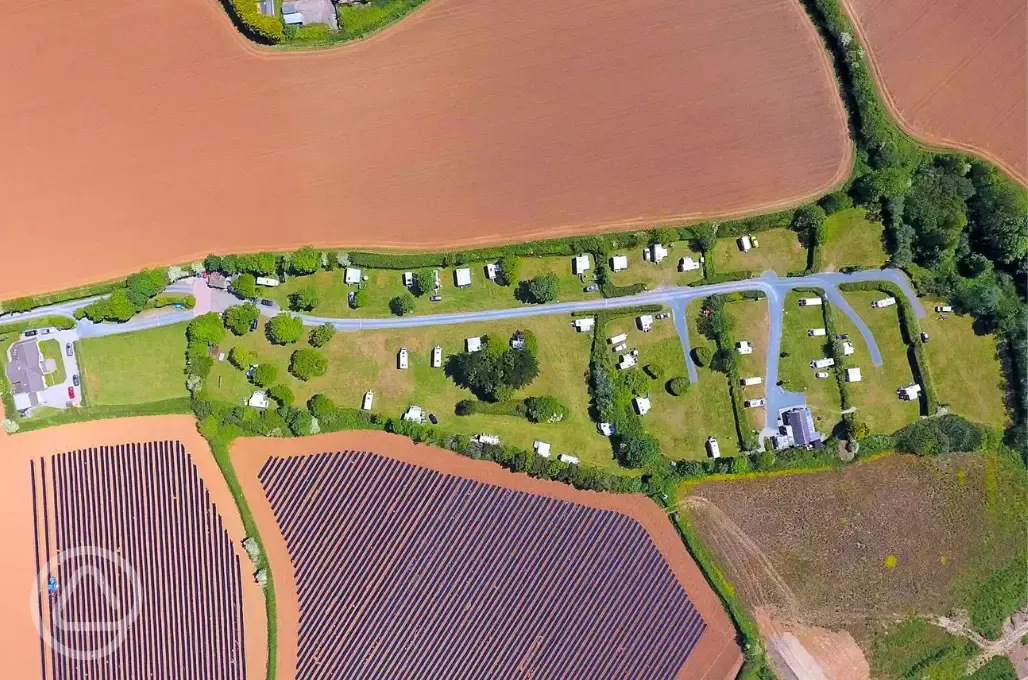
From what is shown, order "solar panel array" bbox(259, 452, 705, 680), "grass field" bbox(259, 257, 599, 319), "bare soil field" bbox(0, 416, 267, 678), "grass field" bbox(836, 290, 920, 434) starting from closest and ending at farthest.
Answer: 1. "solar panel array" bbox(259, 452, 705, 680)
2. "bare soil field" bbox(0, 416, 267, 678)
3. "grass field" bbox(836, 290, 920, 434)
4. "grass field" bbox(259, 257, 599, 319)

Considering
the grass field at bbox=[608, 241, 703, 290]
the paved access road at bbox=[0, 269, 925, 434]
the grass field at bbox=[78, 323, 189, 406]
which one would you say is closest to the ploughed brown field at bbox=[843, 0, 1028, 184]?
the paved access road at bbox=[0, 269, 925, 434]

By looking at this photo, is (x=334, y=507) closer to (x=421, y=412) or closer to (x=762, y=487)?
(x=421, y=412)

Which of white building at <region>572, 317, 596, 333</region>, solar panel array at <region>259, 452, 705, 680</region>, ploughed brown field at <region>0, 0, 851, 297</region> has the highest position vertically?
ploughed brown field at <region>0, 0, 851, 297</region>

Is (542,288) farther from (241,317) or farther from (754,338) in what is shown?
(241,317)

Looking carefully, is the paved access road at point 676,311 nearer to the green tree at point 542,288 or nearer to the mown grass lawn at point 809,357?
the mown grass lawn at point 809,357

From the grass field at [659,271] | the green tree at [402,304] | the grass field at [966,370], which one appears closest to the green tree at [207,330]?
the green tree at [402,304]

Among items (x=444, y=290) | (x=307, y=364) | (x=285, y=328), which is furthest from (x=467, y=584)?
(x=285, y=328)

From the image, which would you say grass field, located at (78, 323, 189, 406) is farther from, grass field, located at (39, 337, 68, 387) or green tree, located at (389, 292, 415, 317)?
green tree, located at (389, 292, 415, 317)
